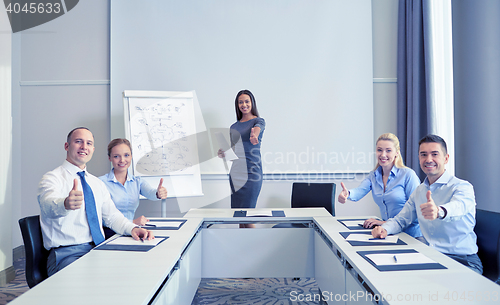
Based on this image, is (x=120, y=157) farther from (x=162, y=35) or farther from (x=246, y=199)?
(x=162, y=35)

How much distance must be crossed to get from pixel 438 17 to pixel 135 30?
338 centimetres

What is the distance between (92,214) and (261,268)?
1.20 m

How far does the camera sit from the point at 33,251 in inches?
73.7

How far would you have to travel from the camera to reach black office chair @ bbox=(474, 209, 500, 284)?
5.73 ft

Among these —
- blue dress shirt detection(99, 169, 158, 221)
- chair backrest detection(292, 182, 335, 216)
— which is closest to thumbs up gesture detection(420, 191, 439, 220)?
chair backrest detection(292, 182, 335, 216)

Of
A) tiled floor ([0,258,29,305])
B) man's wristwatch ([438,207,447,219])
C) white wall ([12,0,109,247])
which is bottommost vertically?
tiled floor ([0,258,29,305])

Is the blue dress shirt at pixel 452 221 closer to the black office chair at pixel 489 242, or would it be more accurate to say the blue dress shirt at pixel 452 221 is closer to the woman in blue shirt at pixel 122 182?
the black office chair at pixel 489 242

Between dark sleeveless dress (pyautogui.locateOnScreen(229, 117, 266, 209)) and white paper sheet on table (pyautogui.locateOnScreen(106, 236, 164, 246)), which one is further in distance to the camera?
dark sleeveless dress (pyautogui.locateOnScreen(229, 117, 266, 209))

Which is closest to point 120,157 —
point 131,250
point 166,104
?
point 131,250

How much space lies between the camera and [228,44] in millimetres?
4074

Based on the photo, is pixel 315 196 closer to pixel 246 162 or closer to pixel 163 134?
pixel 246 162

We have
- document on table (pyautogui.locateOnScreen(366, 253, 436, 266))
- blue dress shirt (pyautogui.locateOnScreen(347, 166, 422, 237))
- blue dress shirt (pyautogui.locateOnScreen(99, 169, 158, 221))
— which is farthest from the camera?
blue dress shirt (pyautogui.locateOnScreen(99, 169, 158, 221))

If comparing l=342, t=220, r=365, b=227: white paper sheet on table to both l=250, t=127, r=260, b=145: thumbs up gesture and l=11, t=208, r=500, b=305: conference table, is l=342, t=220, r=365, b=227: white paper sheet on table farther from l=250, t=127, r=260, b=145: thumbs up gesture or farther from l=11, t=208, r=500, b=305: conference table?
l=250, t=127, r=260, b=145: thumbs up gesture

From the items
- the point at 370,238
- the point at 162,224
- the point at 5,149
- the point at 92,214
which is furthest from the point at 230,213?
the point at 5,149
